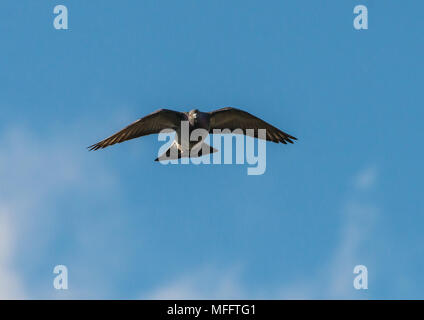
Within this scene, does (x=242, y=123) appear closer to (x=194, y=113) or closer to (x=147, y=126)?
(x=194, y=113)

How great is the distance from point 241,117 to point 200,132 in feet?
6.19

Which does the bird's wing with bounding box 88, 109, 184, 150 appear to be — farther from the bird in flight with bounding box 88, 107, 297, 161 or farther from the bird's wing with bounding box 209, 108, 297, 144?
the bird's wing with bounding box 209, 108, 297, 144

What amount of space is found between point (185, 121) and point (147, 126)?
1375 millimetres

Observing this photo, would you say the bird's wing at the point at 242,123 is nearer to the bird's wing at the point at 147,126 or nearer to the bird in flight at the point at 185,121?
the bird in flight at the point at 185,121

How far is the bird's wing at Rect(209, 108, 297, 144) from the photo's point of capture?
907 inches

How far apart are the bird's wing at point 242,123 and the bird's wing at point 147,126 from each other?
1.31 meters

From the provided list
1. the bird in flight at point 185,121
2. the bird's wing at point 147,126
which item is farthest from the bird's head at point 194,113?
the bird's wing at point 147,126

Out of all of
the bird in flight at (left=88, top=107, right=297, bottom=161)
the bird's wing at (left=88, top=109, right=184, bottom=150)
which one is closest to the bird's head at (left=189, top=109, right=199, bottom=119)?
the bird in flight at (left=88, top=107, right=297, bottom=161)

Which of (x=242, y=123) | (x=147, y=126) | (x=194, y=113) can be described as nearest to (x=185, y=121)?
(x=194, y=113)

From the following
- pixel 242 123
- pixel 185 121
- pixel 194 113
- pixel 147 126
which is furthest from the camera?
pixel 242 123

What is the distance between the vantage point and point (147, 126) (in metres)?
22.9

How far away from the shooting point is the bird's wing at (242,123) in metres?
23.0
